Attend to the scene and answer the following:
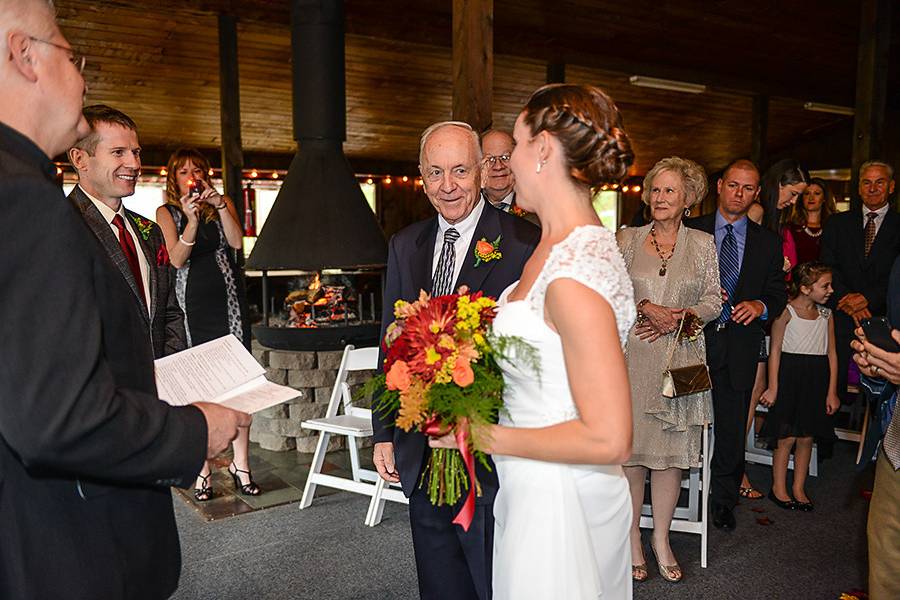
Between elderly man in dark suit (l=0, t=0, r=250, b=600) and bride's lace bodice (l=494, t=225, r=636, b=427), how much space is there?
631mm

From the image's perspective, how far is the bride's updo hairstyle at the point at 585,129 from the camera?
4.98 ft

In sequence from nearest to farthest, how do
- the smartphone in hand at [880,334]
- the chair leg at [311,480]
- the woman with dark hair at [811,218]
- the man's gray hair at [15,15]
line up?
the man's gray hair at [15,15], the smartphone in hand at [880,334], the chair leg at [311,480], the woman with dark hair at [811,218]

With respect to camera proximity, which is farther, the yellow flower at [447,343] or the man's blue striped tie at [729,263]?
the man's blue striped tie at [729,263]

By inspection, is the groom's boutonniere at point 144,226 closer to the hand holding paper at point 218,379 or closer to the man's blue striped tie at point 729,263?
the hand holding paper at point 218,379

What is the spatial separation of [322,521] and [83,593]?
2747 millimetres

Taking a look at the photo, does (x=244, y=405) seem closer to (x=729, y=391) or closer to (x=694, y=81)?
(x=729, y=391)

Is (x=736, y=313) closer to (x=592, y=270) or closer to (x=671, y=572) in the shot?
(x=671, y=572)

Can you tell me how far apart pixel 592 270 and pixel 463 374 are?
0.36 metres

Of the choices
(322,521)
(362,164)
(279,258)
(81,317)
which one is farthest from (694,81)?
(81,317)

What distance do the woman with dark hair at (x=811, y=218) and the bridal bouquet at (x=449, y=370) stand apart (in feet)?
14.6

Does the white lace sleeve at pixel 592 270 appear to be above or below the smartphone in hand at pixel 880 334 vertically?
above

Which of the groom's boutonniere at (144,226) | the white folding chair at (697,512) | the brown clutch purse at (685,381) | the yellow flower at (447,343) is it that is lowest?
the white folding chair at (697,512)

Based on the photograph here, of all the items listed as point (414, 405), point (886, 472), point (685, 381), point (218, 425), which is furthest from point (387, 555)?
point (218, 425)

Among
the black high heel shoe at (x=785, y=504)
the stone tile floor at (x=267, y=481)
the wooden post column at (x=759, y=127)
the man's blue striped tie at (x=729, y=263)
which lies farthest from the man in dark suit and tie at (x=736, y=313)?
the wooden post column at (x=759, y=127)
